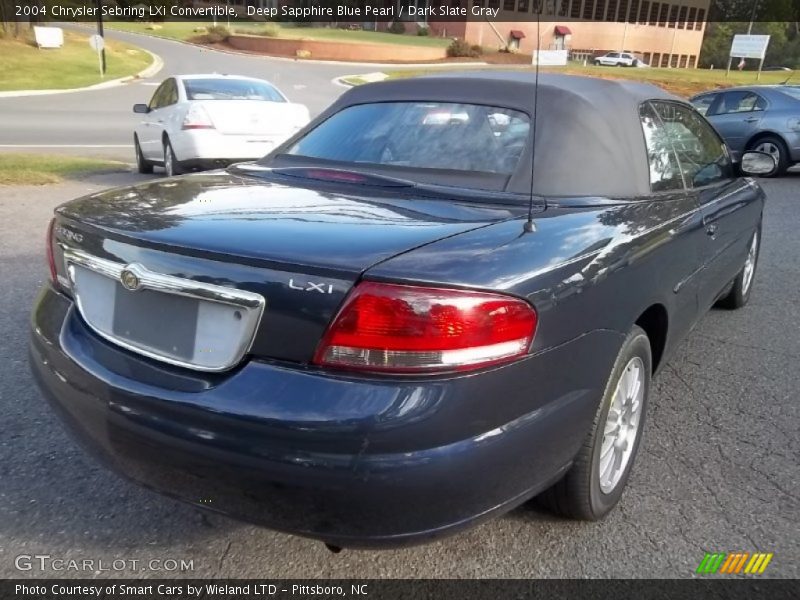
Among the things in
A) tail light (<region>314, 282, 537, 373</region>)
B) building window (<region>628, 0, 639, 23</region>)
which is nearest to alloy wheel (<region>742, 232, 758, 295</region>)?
tail light (<region>314, 282, 537, 373</region>)

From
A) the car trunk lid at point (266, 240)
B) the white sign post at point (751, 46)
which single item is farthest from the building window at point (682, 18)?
the car trunk lid at point (266, 240)

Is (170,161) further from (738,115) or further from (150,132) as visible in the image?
(738,115)

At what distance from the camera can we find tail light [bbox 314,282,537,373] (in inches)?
71.6

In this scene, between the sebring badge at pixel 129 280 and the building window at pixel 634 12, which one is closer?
the sebring badge at pixel 129 280

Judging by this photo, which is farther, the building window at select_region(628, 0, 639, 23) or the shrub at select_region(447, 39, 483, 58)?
the building window at select_region(628, 0, 639, 23)

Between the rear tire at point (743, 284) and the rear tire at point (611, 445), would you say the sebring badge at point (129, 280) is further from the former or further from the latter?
the rear tire at point (743, 284)

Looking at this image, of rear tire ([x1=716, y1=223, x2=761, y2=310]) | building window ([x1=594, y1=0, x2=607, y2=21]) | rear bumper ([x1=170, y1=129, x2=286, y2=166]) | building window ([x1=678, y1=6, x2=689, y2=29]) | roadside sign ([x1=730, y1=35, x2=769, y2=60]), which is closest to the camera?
rear tire ([x1=716, y1=223, x2=761, y2=310])

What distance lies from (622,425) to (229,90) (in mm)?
8674

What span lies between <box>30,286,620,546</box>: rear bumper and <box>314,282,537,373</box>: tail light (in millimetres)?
53

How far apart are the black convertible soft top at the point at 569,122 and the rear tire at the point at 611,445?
641 mm

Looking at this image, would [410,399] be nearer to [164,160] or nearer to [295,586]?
[295,586]

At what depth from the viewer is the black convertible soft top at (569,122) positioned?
2.72 meters

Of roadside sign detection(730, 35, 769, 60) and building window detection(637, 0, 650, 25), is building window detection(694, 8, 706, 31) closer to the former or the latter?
building window detection(637, 0, 650, 25)

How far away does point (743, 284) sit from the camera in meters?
4.98
